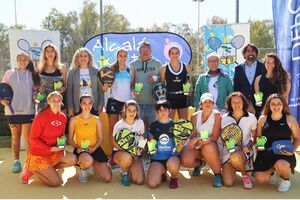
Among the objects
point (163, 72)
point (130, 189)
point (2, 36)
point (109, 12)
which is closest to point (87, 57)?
point (163, 72)

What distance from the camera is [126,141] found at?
14.9 feet

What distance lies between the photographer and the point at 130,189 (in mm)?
4402

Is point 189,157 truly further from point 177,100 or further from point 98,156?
point 98,156

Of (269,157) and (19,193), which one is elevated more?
(269,157)

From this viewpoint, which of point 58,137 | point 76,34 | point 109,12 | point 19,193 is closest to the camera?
point 19,193

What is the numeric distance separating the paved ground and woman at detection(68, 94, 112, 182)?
15cm

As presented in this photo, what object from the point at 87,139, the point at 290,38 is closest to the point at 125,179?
the point at 87,139

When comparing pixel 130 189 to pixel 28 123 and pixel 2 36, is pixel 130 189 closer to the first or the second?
pixel 28 123

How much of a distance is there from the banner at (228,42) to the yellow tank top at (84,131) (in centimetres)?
463

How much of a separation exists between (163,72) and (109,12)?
60.5 feet

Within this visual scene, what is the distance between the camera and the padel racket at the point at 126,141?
455cm

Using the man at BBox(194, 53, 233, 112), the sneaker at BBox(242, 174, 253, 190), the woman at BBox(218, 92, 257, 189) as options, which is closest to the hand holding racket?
the woman at BBox(218, 92, 257, 189)

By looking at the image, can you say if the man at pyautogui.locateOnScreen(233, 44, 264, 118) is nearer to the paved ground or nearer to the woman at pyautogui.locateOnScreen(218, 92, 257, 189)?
the woman at pyautogui.locateOnScreen(218, 92, 257, 189)

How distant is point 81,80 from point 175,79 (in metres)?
1.24
